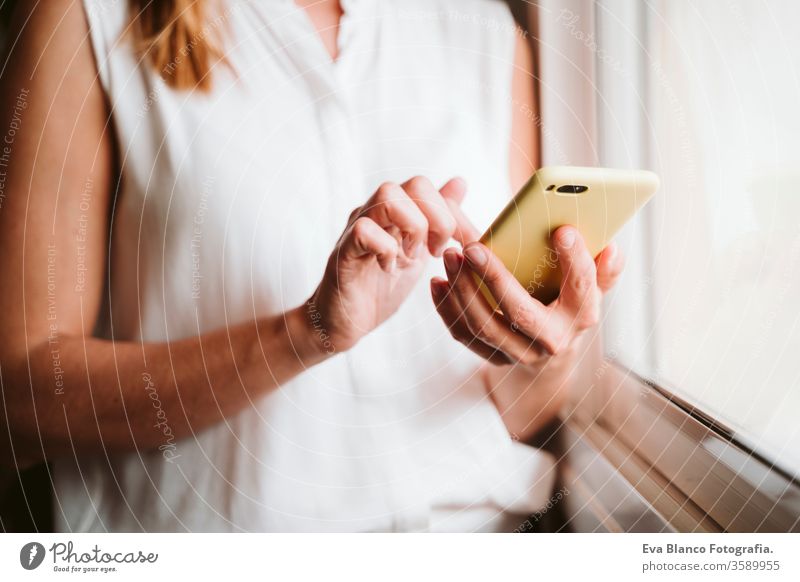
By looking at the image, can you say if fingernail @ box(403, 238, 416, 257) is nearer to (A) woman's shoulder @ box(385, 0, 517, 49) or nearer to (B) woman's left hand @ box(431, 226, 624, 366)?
(B) woman's left hand @ box(431, 226, 624, 366)

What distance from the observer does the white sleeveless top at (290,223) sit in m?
0.39

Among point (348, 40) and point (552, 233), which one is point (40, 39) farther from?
point (552, 233)

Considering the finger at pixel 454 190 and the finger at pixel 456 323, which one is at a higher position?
the finger at pixel 454 190

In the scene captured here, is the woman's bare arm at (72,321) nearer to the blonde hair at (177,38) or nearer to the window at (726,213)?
the blonde hair at (177,38)

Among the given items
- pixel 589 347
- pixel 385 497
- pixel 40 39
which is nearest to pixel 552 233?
pixel 589 347

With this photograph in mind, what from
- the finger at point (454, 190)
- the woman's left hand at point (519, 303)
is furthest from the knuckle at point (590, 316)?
the finger at point (454, 190)

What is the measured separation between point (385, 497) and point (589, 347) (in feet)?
0.54

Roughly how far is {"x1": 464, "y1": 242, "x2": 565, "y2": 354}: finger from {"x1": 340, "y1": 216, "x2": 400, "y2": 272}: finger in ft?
0.15

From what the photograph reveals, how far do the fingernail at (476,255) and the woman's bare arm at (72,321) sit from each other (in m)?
0.11

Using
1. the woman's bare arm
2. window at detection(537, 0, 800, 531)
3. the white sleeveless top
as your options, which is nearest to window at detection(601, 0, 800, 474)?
window at detection(537, 0, 800, 531)

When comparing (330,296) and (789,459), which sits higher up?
(330,296)

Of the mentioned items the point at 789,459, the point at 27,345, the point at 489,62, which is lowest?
the point at 789,459

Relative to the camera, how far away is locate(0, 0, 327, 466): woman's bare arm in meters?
0.38

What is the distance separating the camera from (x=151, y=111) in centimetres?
39
